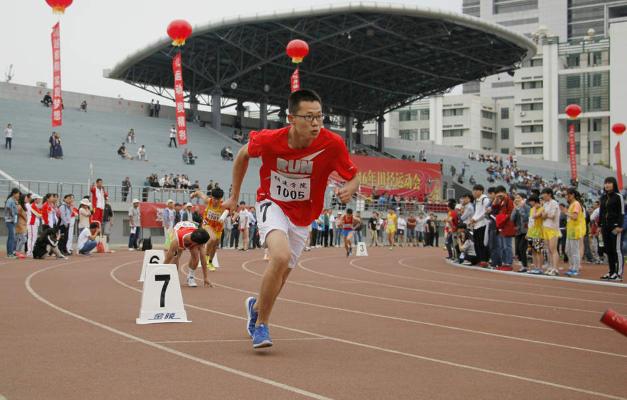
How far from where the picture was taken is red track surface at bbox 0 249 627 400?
5289mm

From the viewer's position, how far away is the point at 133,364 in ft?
19.8

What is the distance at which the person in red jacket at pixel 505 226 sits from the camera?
18616 millimetres

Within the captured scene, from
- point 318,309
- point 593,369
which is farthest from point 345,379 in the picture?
point 318,309

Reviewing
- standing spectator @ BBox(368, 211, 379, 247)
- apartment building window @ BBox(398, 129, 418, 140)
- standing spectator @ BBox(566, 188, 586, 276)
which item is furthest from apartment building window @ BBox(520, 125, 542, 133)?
standing spectator @ BBox(566, 188, 586, 276)

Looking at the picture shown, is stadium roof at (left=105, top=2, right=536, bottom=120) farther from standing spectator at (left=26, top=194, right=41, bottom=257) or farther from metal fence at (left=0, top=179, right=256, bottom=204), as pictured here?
standing spectator at (left=26, top=194, right=41, bottom=257)

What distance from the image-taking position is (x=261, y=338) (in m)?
6.61

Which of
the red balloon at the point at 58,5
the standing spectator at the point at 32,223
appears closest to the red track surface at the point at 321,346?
the standing spectator at the point at 32,223

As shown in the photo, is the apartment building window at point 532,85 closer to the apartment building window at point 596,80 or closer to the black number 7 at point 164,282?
the apartment building window at point 596,80

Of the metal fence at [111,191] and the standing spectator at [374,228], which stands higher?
the metal fence at [111,191]

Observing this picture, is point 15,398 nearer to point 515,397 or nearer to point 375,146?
point 515,397

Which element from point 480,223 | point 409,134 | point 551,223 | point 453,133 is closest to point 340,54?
point 480,223

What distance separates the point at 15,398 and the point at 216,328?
350cm

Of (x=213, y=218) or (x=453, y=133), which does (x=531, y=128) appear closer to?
(x=453, y=133)

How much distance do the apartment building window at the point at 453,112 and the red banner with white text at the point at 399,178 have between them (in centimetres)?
5705
